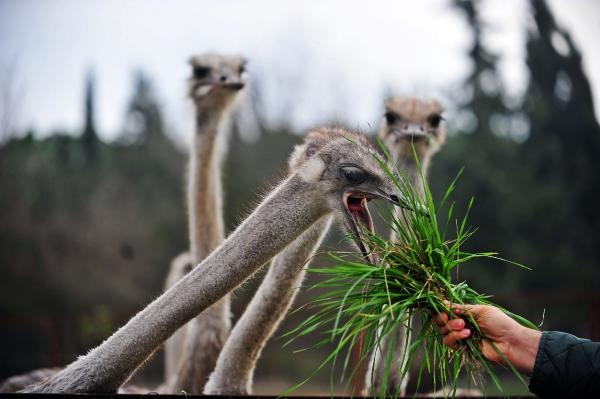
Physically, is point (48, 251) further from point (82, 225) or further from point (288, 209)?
point (288, 209)

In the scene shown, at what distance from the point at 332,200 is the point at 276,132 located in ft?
51.2

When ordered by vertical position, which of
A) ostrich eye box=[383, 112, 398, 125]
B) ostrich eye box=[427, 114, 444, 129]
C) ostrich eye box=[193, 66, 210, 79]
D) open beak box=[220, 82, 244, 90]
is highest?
ostrich eye box=[193, 66, 210, 79]

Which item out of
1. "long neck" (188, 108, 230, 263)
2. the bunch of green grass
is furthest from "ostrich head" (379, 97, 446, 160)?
the bunch of green grass

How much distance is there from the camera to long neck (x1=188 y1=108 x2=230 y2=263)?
5.01m

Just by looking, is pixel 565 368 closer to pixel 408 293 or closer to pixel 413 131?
pixel 408 293

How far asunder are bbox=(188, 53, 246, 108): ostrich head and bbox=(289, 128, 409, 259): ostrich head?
2.42 metres

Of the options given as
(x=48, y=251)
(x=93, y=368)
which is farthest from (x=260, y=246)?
(x=48, y=251)

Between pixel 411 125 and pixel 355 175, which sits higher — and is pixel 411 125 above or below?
above

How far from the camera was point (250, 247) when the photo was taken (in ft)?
9.61

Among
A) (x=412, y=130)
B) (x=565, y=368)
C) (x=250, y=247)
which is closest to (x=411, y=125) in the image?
(x=412, y=130)

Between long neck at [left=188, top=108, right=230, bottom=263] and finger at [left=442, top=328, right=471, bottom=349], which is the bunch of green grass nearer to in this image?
finger at [left=442, top=328, right=471, bottom=349]

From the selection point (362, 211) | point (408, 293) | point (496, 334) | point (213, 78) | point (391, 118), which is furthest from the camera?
point (213, 78)

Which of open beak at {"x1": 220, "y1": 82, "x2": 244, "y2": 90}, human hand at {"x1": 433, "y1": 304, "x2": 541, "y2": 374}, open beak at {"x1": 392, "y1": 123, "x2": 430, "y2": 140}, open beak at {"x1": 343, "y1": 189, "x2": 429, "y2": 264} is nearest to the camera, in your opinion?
human hand at {"x1": 433, "y1": 304, "x2": 541, "y2": 374}

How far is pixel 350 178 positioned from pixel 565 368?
113 centimetres
